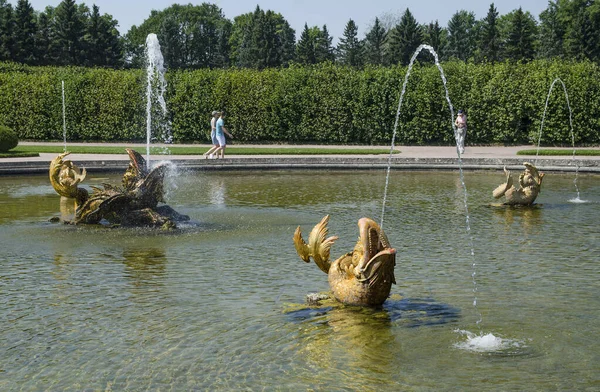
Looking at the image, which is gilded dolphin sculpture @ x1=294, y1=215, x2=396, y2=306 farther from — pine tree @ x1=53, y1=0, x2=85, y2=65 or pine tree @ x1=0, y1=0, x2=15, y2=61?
pine tree @ x1=53, y1=0, x2=85, y2=65

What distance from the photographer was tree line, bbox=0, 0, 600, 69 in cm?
6825

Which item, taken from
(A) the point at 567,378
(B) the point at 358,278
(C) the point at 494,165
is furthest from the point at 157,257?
(C) the point at 494,165

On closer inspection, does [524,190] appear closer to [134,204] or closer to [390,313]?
[134,204]

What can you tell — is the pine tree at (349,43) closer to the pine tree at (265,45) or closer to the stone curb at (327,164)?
the pine tree at (265,45)

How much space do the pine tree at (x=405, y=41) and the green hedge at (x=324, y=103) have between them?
3657cm

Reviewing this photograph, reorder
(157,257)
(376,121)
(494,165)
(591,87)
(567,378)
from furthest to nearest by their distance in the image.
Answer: (376,121) < (591,87) < (494,165) < (157,257) < (567,378)

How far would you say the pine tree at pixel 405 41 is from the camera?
74438 millimetres

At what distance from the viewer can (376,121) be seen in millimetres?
37438

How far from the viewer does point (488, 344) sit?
26.2 feet

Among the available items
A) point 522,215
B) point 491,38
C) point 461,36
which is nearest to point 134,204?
point 522,215

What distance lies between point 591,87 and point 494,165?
39.9ft

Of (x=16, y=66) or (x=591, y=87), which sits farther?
(x=16, y=66)

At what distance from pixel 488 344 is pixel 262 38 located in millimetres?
83020

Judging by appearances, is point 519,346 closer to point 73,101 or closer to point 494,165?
point 494,165
